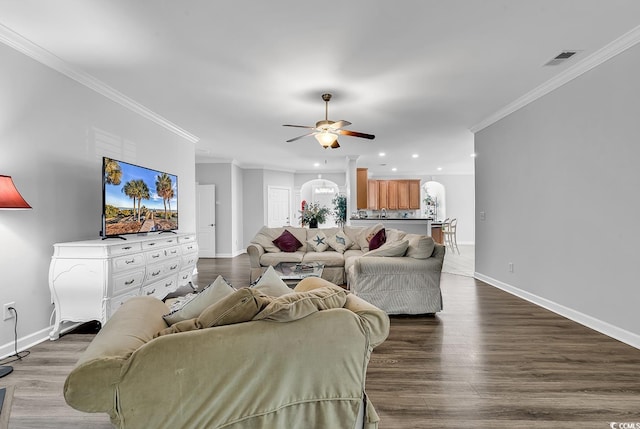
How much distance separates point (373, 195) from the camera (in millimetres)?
11258

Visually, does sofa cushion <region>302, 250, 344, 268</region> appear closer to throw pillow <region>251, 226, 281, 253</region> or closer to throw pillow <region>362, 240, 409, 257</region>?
throw pillow <region>251, 226, 281, 253</region>

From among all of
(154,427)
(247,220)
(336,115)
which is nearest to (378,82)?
(336,115)

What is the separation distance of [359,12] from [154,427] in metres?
2.78

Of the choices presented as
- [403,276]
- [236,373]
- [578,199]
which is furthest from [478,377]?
[578,199]

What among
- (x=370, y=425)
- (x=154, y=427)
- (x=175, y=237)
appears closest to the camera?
(x=154, y=427)

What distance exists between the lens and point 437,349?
2.88 m

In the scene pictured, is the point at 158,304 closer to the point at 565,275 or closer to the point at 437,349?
the point at 437,349

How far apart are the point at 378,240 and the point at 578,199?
2.53 m

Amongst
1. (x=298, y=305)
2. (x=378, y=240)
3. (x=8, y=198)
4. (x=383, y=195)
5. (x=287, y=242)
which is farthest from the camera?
(x=383, y=195)

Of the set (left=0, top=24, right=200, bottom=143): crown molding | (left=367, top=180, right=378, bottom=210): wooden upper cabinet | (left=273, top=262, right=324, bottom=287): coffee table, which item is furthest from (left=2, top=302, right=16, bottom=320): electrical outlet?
(left=367, top=180, right=378, bottom=210): wooden upper cabinet

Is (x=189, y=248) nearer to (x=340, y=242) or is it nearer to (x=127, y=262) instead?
(x=127, y=262)

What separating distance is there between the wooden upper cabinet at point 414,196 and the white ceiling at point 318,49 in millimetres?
6050

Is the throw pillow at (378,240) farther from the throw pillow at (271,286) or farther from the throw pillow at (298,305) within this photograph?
the throw pillow at (298,305)

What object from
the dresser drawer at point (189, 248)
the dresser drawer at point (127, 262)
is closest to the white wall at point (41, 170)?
the dresser drawer at point (127, 262)
